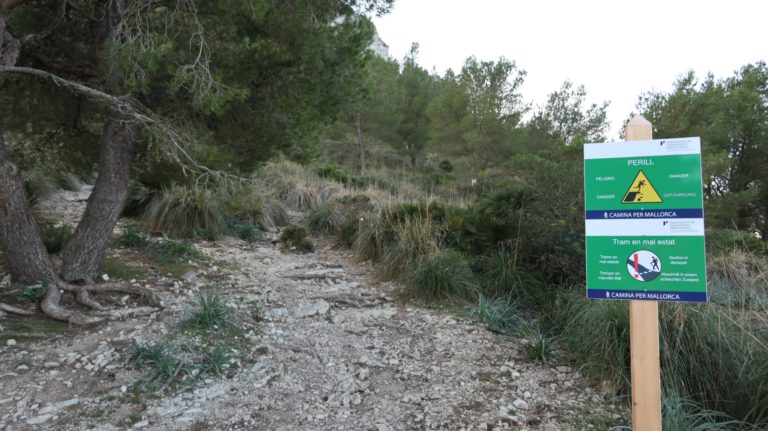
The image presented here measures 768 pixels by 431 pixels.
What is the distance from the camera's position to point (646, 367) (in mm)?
1993

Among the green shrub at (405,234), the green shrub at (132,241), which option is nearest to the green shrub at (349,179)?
the green shrub at (405,234)

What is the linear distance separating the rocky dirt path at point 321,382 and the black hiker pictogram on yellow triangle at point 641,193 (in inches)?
56.5

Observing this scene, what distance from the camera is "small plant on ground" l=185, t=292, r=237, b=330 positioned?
3768 mm

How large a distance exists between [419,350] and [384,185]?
25.1ft

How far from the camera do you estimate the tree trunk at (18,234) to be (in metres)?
3.79

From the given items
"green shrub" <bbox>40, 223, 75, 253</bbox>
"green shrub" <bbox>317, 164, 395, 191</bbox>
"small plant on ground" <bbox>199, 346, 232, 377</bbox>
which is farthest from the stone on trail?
"green shrub" <bbox>317, 164, 395, 191</bbox>

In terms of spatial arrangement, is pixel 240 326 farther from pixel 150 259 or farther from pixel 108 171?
pixel 150 259

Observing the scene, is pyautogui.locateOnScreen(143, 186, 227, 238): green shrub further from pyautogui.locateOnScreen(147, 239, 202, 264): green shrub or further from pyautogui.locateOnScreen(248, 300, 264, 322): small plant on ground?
pyautogui.locateOnScreen(248, 300, 264, 322): small plant on ground

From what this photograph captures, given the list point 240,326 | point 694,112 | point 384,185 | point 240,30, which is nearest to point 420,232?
point 240,326

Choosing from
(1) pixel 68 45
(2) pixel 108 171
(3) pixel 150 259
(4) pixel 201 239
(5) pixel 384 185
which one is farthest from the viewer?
(5) pixel 384 185

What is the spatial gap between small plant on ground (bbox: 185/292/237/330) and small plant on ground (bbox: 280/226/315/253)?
367cm

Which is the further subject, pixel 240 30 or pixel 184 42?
pixel 240 30

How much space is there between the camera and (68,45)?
187 inches

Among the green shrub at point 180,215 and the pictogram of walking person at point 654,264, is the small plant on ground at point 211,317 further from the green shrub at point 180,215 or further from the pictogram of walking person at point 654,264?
the green shrub at point 180,215
